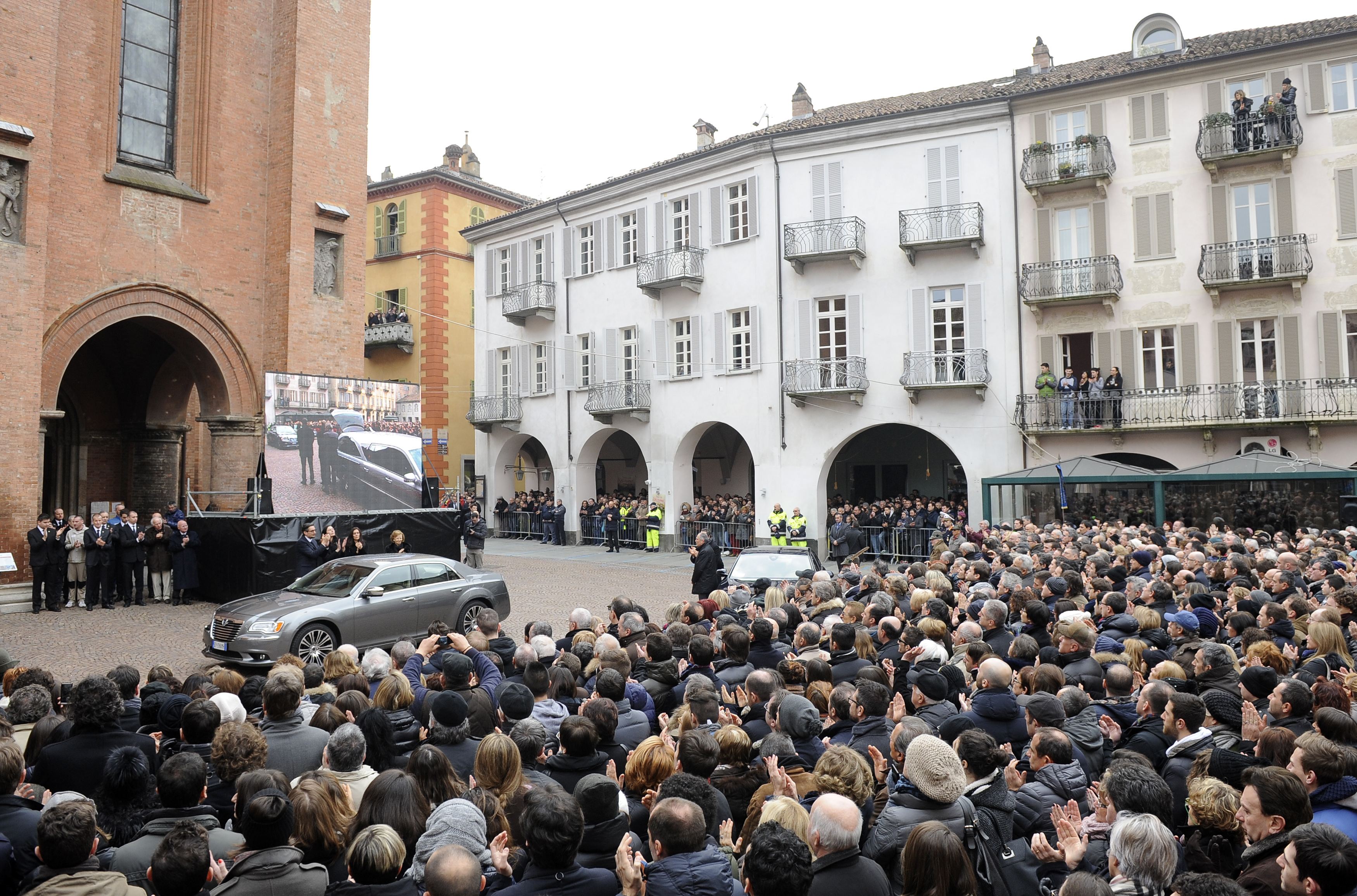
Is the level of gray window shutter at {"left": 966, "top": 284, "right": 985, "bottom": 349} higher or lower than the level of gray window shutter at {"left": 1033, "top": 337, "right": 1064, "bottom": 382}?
higher

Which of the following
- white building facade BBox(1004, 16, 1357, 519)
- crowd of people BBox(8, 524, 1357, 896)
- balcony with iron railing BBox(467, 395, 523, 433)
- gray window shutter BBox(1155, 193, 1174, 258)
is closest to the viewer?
crowd of people BBox(8, 524, 1357, 896)

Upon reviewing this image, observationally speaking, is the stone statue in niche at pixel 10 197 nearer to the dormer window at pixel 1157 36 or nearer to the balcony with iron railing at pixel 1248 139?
the balcony with iron railing at pixel 1248 139

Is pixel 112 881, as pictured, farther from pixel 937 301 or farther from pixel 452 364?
pixel 452 364

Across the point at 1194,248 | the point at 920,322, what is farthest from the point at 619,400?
the point at 1194,248

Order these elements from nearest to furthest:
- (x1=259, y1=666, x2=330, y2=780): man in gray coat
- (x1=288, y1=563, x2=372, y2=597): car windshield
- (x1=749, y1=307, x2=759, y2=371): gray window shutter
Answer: (x1=259, y1=666, x2=330, y2=780): man in gray coat, (x1=288, y1=563, x2=372, y2=597): car windshield, (x1=749, y1=307, x2=759, y2=371): gray window shutter

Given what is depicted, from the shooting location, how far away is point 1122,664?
5910 millimetres

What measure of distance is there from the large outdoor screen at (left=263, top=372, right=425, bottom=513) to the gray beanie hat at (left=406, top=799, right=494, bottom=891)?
14963 millimetres

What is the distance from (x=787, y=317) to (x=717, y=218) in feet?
14.1

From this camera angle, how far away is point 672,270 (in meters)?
29.3

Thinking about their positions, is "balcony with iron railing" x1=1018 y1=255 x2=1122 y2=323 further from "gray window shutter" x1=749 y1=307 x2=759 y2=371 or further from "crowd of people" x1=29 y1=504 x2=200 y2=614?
"crowd of people" x1=29 y1=504 x2=200 y2=614

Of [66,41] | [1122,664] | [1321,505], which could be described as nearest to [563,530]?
[66,41]

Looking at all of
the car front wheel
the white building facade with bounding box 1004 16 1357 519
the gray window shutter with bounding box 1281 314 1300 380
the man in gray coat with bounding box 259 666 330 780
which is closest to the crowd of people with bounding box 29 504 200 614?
the car front wheel

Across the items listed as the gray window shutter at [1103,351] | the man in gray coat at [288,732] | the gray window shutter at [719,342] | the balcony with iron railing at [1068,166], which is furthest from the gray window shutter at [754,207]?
the man in gray coat at [288,732]

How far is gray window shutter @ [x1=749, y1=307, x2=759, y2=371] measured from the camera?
27641mm
